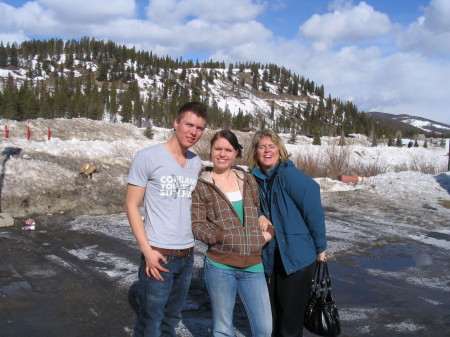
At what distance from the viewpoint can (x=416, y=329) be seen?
411 centimetres

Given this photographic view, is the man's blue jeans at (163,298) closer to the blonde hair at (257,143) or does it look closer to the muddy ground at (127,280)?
the blonde hair at (257,143)

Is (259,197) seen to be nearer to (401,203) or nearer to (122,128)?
(401,203)

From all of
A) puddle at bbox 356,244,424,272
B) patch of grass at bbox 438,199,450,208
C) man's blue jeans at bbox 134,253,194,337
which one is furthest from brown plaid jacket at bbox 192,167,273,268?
patch of grass at bbox 438,199,450,208

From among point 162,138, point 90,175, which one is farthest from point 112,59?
point 90,175

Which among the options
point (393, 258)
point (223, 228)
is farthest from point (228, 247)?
point (393, 258)

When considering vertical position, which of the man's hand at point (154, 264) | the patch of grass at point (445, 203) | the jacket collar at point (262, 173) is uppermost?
the jacket collar at point (262, 173)

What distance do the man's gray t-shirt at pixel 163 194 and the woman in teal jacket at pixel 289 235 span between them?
65cm

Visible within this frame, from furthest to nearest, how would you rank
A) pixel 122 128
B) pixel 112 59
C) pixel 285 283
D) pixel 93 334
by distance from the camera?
pixel 112 59 < pixel 122 128 < pixel 93 334 < pixel 285 283

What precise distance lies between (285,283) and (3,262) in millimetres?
4453

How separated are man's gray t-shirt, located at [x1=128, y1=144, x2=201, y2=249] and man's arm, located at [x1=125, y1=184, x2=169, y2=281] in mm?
60

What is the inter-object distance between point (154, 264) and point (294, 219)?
3.35 feet

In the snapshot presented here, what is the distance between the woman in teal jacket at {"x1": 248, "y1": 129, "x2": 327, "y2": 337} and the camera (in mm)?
2840

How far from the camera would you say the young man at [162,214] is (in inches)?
101

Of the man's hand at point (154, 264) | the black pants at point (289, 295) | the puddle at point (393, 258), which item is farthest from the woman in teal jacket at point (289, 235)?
the puddle at point (393, 258)
